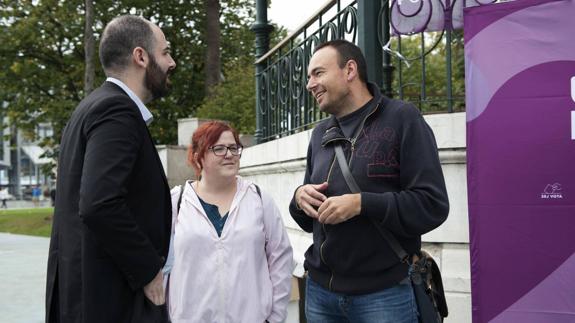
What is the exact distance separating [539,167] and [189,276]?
5.93ft

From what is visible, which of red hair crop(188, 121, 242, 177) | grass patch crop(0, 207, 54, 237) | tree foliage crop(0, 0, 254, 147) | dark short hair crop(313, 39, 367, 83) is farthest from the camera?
tree foliage crop(0, 0, 254, 147)

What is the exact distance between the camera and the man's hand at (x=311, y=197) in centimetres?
277

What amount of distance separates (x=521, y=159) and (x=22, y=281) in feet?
26.8

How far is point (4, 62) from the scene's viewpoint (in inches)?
→ 868

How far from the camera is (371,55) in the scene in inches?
185

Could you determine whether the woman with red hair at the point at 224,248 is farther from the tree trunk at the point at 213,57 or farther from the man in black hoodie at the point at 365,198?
the tree trunk at the point at 213,57

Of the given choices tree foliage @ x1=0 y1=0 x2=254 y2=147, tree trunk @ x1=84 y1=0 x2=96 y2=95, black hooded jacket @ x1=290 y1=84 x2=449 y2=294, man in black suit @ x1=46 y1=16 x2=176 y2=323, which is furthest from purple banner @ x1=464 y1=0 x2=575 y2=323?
tree foliage @ x1=0 y1=0 x2=254 y2=147

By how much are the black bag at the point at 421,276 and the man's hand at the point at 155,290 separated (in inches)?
34.6

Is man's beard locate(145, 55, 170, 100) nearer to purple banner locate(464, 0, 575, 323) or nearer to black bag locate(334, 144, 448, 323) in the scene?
black bag locate(334, 144, 448, 323)

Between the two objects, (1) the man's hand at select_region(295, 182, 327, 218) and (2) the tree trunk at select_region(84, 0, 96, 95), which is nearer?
(1) the man's hand at select_region(295, 182, 327, 218)

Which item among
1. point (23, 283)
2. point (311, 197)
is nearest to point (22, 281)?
point (23, 283)

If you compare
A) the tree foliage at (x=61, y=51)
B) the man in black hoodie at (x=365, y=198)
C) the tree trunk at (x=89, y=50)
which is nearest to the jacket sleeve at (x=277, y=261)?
the man in black hoodie at (x=365, y=198)

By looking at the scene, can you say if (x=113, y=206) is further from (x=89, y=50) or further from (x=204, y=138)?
(x=89, y=50)

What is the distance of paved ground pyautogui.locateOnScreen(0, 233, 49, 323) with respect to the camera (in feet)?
23.4
